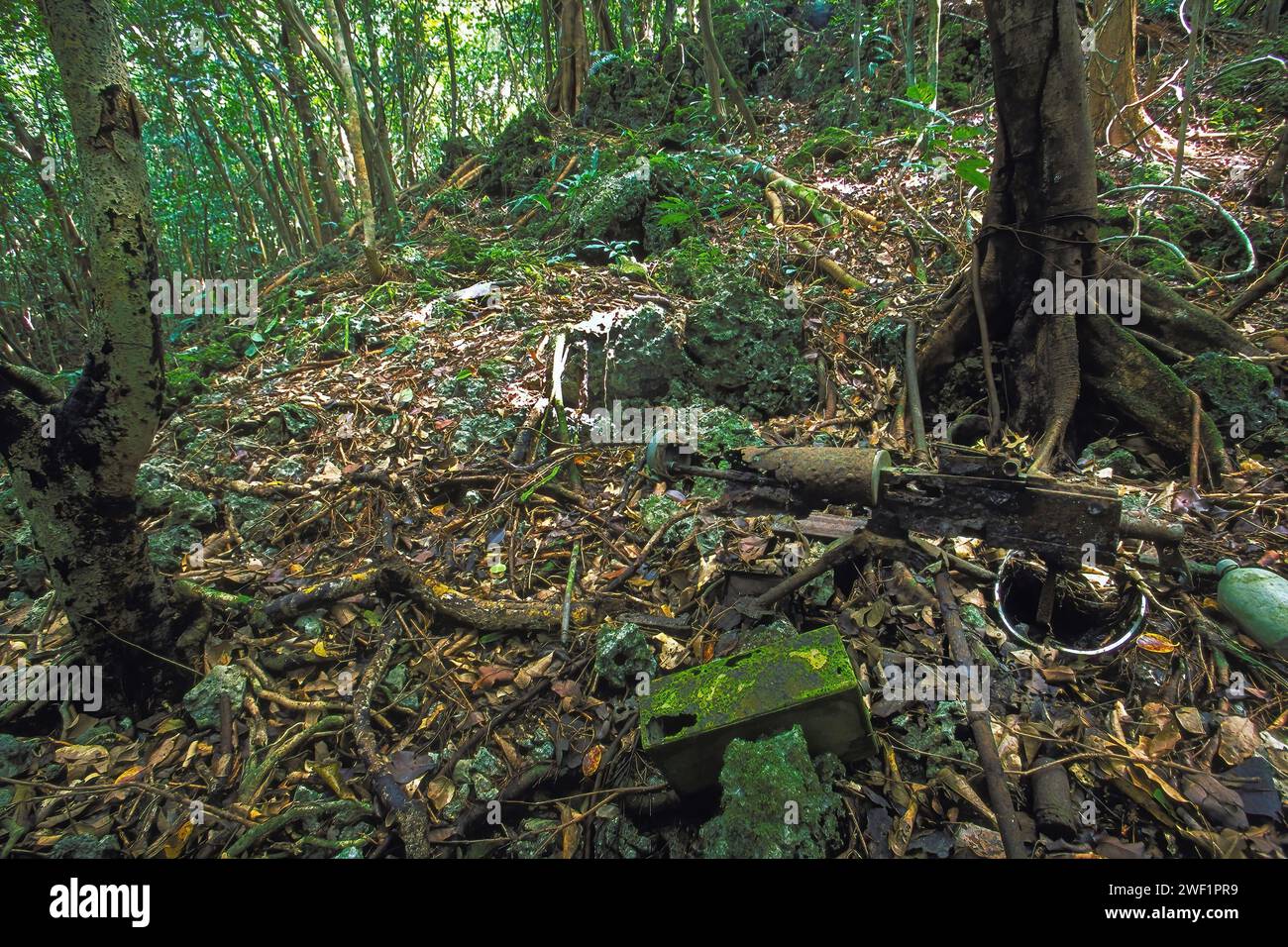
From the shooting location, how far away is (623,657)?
9.70 ft

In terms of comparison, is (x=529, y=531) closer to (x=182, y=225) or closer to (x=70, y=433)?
(x=70, y=433)

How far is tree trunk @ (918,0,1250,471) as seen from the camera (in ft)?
11.9

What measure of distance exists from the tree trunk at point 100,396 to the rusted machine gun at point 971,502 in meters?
2.99

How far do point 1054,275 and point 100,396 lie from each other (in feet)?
17.6

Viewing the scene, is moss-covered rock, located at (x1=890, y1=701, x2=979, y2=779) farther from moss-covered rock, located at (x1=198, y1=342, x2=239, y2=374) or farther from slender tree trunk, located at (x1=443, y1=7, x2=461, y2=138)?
slender tree trunk, located at (x1=443, y1=7, x2=461, y2=138)

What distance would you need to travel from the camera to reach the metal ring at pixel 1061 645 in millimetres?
2658

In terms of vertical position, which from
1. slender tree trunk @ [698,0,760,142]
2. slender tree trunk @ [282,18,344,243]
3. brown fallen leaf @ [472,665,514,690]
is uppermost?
slender tree trunk @ [282,18,344,243]

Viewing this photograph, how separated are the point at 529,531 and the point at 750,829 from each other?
2408mm

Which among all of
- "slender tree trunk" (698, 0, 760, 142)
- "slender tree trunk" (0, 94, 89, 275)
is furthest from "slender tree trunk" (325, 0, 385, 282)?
"slender tree trunk" (0, 94, 89, 275)

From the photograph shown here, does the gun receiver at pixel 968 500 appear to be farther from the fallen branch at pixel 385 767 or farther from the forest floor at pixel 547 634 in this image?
the fallen branch at pixel 385 767

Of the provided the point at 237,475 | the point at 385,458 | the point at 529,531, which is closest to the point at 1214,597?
the point at 529,531

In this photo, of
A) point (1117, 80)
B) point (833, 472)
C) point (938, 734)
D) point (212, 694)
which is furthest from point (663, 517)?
point (1117, 80)

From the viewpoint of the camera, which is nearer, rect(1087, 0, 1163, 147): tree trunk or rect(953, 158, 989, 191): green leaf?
rect(953, 158, 989, 191): green leaf

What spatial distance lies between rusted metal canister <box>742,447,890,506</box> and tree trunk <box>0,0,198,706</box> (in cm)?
307
